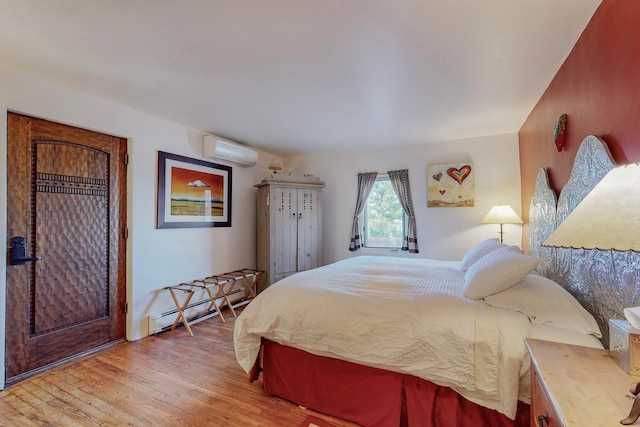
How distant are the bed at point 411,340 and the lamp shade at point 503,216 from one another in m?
1.69

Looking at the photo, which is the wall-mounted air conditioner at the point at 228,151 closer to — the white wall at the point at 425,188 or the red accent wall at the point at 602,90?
the white wall at the point at 425,188

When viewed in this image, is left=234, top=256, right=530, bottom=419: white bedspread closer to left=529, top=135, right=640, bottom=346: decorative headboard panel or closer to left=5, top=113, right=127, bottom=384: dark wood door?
left=529, top=135, right=640, bottom=346: decorative headboard panel

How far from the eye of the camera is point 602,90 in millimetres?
1436

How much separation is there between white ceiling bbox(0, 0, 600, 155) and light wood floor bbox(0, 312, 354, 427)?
232 cm

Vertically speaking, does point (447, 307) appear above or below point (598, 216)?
below

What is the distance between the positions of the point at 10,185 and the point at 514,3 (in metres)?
3.47

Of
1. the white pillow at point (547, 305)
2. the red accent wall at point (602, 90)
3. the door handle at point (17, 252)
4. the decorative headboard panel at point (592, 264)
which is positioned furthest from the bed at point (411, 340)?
the door handle at point (17, 252)

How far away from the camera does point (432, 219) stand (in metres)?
3.98

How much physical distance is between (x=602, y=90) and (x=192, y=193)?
12.0 ft

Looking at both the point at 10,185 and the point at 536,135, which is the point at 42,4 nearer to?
the point at 10,185

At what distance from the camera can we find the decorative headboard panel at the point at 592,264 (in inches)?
46.8

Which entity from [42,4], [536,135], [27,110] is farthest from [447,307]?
[27,110]

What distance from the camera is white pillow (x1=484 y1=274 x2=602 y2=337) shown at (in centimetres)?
133

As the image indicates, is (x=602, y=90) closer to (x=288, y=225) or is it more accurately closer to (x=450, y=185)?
(x=450, y=185)
